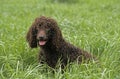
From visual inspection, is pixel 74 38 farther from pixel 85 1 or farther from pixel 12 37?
pixel 85 1

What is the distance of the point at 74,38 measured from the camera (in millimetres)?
6688

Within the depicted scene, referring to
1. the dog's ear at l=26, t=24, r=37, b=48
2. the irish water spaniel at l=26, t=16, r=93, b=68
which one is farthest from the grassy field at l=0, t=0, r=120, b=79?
the dog's ear at l=26, t=24, r=37, b=48

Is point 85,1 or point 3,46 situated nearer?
point 3,46

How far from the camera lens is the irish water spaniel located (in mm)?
5352

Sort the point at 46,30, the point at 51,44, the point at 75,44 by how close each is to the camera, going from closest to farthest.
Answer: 1. the point at 46,30
2. the point at 51,44
3. the point at 75,44

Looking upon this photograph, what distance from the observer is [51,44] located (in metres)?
5.46

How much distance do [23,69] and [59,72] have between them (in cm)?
54

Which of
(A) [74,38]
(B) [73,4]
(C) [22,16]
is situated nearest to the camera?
(A) [74,38]

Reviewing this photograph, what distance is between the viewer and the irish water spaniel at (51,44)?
5352mm

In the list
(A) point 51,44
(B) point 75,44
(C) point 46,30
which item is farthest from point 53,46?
(B) point 75,44

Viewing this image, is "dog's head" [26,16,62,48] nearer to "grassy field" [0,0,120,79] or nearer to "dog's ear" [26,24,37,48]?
"dog's ear" [26,24,37,48]

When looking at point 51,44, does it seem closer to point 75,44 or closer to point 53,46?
point 53,46

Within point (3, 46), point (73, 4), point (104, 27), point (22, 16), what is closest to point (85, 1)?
point (73, 4)

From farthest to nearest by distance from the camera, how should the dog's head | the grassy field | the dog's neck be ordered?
the dog's neck → the dog's head → the grassy field
